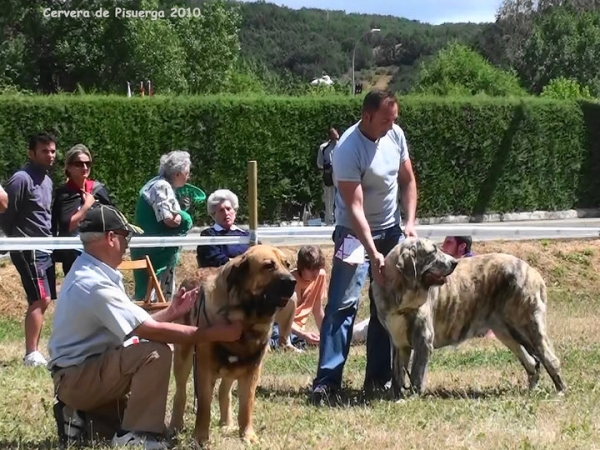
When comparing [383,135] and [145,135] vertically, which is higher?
[383,135]

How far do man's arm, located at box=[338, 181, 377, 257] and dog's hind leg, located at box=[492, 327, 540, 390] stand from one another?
1.38 meters

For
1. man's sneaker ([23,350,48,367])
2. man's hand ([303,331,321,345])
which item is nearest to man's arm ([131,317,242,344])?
man's sneaker ([23,350,48,367])

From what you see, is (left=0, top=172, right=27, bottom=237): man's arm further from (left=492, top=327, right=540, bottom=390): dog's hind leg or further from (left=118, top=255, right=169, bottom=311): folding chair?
(left=492, top=327, right=540, bottom=390): dog's hind leg

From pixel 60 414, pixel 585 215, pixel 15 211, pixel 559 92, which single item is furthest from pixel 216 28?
pixel 60 414

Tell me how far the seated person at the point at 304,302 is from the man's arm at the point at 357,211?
8.54ft

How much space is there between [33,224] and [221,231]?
1.71 meters

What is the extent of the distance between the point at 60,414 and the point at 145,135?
1477 cm

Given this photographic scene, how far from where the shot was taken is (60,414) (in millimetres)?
5492

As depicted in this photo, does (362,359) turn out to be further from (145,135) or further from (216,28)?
(216,28)

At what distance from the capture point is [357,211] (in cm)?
678

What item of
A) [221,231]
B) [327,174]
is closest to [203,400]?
[221,231]

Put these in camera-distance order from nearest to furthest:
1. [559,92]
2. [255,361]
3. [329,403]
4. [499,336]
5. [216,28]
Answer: [255,361]
[329,403]
[499,336]
[559,92]
[216,28]

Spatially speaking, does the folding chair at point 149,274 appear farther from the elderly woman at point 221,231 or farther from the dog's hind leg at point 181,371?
the dog's hind leg at point 181,371

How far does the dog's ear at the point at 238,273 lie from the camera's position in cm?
523
